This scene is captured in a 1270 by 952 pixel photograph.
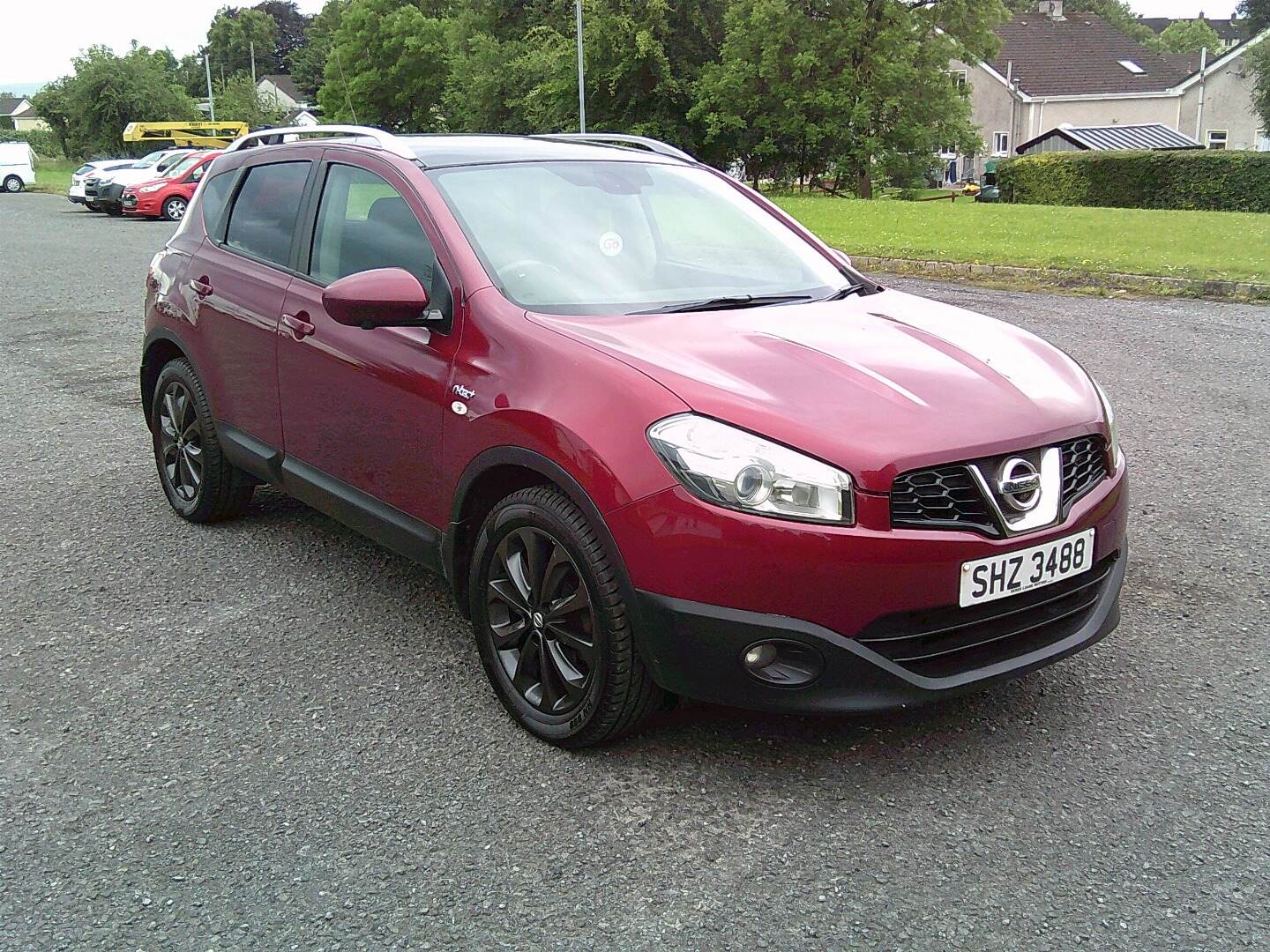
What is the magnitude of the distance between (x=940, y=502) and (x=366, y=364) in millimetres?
2008

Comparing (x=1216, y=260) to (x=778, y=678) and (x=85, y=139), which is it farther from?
(x=85, y=139)

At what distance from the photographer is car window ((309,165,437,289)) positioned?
396 cm

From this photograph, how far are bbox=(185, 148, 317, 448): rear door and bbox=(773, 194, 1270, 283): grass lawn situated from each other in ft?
36.4

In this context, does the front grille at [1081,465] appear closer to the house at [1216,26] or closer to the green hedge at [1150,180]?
the green hedge at [1150,180]

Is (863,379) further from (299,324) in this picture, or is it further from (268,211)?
(268,211)

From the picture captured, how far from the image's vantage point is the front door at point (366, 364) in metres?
3.77

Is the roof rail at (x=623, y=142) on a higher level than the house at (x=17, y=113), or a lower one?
lower

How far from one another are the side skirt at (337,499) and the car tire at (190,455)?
6.9 inches

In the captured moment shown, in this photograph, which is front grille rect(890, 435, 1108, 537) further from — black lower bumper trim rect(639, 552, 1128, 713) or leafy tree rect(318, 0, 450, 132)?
leafy tree rect(318, 0, 450, 132)

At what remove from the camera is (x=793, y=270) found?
14.4 feet

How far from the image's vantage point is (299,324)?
4395 mm

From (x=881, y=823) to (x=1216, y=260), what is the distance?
13.8 m

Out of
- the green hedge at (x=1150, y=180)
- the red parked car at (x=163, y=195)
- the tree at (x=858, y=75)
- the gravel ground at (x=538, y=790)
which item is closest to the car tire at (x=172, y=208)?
the red parked car at (x=163, y=195)

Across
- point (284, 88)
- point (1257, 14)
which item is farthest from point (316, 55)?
point (1257, 14)
